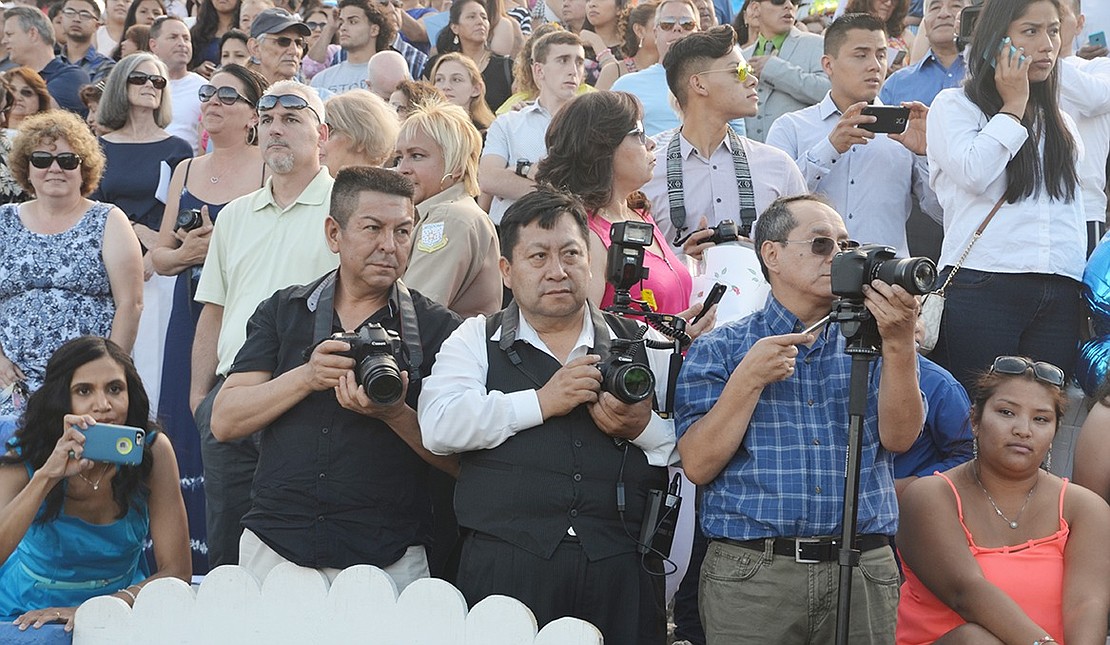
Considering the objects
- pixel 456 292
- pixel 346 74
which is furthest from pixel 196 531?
pixel 346 74

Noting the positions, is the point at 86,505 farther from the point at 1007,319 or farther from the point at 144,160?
the point at 1007,319

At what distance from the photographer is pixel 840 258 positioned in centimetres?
337

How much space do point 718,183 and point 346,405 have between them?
2.05 meters

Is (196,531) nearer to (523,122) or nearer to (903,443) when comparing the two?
(523,122)

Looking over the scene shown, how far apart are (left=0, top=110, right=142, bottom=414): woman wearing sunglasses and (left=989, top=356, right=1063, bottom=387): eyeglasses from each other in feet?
10.8

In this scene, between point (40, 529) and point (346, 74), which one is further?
point (346, 74)

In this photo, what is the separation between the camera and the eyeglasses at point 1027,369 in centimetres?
414

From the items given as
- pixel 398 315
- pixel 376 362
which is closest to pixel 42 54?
pixel 398 315

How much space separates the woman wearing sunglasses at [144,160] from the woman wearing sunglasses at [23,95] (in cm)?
73

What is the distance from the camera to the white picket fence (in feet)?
10.8

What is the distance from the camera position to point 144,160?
6.77m

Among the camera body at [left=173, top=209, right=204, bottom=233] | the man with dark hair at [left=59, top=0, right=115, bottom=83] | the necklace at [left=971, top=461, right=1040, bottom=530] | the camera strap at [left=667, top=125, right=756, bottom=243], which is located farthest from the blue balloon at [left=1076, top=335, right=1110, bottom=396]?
the man with dark hair at [left=59, top=0, right=115, bottom=83]

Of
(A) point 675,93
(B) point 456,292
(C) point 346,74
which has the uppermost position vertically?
(C) point 346,74

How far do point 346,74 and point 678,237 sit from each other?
403cm
